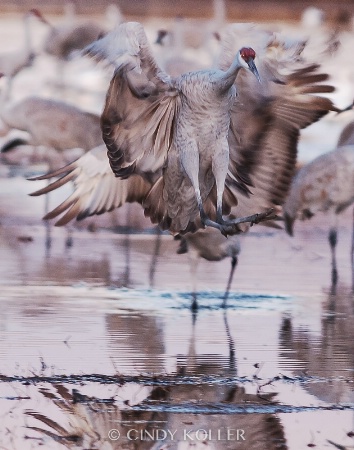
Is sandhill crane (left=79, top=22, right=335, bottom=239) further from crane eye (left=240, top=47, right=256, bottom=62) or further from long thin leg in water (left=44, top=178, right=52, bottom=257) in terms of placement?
long thin leg in water (left=44, top=178, right=52, bottom=257)

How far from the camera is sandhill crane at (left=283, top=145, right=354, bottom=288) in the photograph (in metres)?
9.94

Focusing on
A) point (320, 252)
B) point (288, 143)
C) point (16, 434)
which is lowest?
point (16, 434)

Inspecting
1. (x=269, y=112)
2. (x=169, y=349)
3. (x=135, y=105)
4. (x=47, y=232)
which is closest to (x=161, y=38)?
(x=47, y=232)

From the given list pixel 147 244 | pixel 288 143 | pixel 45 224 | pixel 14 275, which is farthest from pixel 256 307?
pixel 45 224

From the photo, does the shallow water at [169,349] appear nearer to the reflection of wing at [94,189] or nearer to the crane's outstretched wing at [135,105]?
the reflection of wing at [94,189]

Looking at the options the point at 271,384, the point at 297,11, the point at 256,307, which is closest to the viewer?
the point at 271,384

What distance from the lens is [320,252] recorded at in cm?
1038

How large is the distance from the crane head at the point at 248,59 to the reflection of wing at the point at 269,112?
484 mm

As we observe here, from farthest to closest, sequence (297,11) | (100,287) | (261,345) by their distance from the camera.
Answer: (297,11)
(100,287)
(261,345)

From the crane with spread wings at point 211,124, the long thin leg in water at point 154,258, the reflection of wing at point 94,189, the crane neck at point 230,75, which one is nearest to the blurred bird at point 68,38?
the long thin leg in water at point 154,258

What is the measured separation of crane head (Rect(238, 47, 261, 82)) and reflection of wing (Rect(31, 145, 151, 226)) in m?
1.58

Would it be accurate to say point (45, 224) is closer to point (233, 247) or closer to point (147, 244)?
point (147, 244)

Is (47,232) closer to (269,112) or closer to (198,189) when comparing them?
(269,112)

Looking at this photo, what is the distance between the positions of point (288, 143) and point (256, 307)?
103 centimetres
